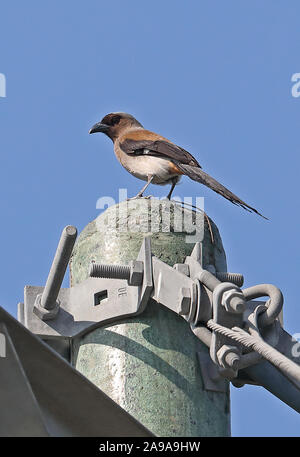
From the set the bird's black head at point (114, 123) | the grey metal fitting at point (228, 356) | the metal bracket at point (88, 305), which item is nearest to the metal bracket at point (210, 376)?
the grey metal fitting at point (228, 356)

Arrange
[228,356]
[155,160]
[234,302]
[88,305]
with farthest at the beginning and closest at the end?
[155,160] < [88,305] < [228,356] < [234,302]

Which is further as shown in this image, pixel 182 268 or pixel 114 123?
pixel 114 123

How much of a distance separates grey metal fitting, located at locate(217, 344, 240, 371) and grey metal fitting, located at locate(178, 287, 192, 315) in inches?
10.1

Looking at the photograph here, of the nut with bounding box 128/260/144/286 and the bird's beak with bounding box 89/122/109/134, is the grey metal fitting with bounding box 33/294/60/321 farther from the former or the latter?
the bird's beak with bounding box 89/122/109/134

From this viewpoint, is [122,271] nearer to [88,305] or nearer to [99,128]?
[88,305]

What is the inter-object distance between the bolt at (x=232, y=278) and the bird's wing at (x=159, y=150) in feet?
11.9

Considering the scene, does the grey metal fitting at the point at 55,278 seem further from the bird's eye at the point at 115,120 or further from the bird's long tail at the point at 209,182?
the bird's eye at the point at 115,120

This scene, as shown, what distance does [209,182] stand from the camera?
30.6 feet

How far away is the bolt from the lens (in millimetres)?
6379

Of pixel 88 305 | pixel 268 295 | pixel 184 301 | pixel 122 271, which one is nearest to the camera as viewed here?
pixel 184 301

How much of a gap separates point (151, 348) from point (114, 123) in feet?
21.7

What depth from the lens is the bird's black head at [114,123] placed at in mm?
12297

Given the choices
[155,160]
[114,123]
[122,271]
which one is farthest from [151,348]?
[114,123]
